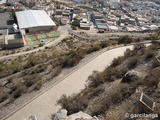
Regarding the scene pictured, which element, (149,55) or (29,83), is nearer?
(29,83)

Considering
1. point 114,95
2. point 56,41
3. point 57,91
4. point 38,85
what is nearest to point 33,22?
point 56,41

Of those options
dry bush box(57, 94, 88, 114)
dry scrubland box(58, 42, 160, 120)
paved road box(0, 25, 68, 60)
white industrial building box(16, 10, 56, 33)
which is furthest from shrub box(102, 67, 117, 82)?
white industrial building box(16, 10, 56, 33)

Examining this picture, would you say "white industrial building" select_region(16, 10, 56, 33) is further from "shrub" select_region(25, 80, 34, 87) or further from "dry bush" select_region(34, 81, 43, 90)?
"dry bush" select_region(34, 81, 43, 90)

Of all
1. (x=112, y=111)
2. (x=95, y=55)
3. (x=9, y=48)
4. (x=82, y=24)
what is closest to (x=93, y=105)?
(x=112, y=111)

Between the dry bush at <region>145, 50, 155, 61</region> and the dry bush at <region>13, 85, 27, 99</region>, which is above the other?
the dry bush at <region>145, 50, 155, 61</region>

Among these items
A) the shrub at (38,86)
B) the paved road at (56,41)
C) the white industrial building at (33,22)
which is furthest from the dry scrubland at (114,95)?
the white industrial building at (33,22)

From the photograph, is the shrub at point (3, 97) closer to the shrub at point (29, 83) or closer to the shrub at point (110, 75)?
the shrub at point (29, 83)

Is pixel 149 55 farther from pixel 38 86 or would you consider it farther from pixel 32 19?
pixel 32 19

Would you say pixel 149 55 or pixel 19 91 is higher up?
pixel 149 55
